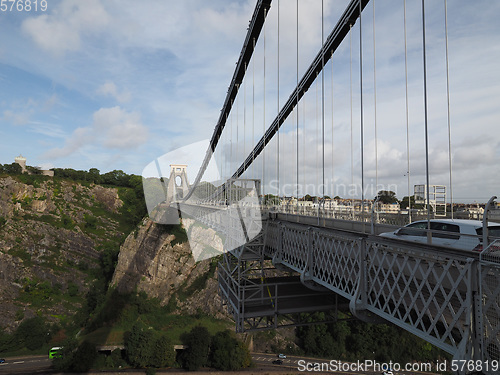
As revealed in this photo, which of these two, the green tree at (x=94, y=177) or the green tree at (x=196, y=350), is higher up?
the green tree at (x=94, y=177)

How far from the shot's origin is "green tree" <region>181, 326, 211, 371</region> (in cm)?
3456

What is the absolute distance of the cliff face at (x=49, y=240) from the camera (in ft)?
151

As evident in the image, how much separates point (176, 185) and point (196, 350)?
58.1 m

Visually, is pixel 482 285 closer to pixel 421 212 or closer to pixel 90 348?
pixel 421 212

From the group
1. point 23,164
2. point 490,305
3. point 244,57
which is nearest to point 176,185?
point 23,164

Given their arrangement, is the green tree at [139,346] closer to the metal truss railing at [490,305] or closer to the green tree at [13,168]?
the metal truss railing at [490,305]

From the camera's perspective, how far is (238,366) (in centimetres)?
3434

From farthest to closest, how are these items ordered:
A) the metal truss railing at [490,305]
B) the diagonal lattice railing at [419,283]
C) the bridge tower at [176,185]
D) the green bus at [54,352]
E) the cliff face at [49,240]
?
the bridge tower at [176,185]
the cliff face at [49,240]
the green bus at [54,352]
the diagonal lattice railing at [419,283]
the metal truss railing at [490,305]

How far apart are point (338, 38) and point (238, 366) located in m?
36.2

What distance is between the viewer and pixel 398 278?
5.41m

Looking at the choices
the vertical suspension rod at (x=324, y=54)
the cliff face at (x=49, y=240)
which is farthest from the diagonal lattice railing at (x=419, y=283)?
the cliff face at (x=49, y=240)

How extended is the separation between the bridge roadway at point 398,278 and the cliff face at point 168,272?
1314 inches

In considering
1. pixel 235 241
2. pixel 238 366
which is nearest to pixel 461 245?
pixel 235 241

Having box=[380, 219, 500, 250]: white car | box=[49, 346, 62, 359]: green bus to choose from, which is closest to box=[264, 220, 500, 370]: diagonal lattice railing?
box=[380, 219, 500, 250]: white car
